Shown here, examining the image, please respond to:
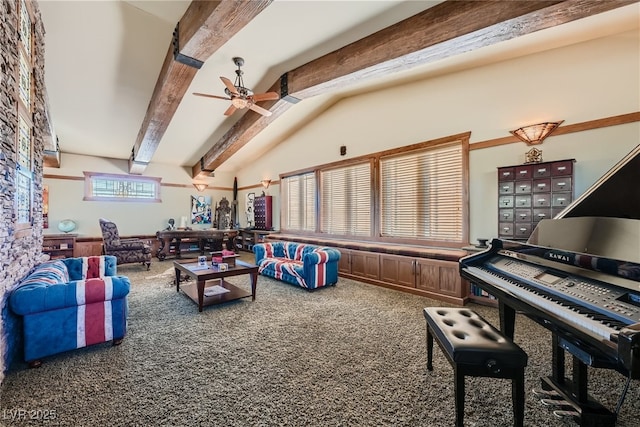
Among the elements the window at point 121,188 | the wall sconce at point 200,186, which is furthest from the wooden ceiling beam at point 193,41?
the wall sconce at point 200,186

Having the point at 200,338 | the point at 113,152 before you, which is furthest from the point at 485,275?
the point at 113,152

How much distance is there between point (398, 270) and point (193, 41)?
159 inches

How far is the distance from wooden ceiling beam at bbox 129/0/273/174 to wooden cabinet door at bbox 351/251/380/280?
12.3 feet

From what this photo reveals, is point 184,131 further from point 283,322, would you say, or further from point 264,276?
point 283,322

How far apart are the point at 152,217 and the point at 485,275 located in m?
8.63

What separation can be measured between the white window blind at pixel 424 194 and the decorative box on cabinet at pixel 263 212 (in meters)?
3.72

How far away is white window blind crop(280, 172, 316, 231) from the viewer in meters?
6.75

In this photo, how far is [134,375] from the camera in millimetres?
2131

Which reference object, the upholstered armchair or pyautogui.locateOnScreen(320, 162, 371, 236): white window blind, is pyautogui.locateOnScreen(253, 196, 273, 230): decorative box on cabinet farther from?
the upholstered armchair

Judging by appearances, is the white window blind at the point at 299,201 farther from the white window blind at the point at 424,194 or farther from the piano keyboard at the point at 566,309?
the piano keyboard at the point at 566,309

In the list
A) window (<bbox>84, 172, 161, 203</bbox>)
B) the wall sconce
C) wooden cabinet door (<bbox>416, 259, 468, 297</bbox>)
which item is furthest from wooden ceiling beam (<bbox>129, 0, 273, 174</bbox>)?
the wall sconce

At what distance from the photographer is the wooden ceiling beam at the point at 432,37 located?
242cm

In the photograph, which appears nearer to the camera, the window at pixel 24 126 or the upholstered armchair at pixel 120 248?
the window at pixel 24 126

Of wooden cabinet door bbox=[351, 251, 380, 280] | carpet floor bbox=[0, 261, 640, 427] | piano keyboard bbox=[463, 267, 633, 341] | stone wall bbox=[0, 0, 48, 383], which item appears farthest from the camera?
wooden cabinet door bbox=[351, 251, 380, 280]
